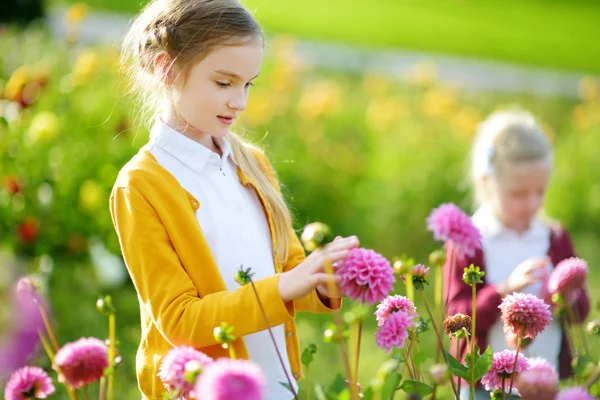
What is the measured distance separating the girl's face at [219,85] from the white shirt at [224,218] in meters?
0.09

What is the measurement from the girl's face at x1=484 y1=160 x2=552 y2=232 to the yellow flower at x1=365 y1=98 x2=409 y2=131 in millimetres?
2365

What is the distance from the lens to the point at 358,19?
14961mm

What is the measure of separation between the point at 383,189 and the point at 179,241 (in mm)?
3163

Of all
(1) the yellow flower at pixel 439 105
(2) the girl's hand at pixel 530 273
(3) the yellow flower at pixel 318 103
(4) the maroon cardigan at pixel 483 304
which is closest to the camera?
(2) the girl's hand at pixel 530 273

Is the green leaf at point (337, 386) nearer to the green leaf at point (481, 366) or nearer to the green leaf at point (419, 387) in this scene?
the green leaf at point (419, 387)

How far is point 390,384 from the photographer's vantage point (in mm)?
1159

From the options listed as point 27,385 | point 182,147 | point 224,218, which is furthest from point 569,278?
point 27,385

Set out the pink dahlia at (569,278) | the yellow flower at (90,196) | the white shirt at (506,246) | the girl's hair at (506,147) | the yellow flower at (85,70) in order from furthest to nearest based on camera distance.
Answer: the yellow flower at (85,70)
the yellow flower at (90,196)
the girl's hair at (506,147)
the white shirt at (506,246)
the pink dahlia at (569,278)

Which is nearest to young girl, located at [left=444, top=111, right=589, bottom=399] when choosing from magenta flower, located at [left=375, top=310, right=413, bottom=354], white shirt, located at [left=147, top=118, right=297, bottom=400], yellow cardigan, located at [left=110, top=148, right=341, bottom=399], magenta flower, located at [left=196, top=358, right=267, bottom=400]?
white shirt, located at [left=147, top=118, right=297, bottom=400]

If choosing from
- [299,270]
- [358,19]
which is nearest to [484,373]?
[299,270]

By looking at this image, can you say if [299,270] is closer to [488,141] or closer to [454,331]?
[454,331]

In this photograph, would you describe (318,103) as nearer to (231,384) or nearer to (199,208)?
(199,208)

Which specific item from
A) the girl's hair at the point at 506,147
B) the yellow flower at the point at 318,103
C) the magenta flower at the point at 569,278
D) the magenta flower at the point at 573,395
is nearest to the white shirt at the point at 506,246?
the girl's hair at the point at 506,147

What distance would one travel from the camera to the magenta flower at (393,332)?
1208mm
